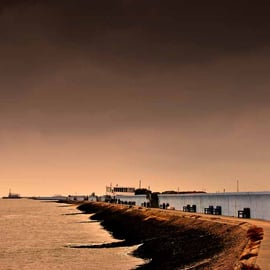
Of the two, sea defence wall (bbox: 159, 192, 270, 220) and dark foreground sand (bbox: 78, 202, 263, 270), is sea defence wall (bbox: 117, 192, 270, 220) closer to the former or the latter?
sea defence wall (bbox: 159, 192, 270, 220)

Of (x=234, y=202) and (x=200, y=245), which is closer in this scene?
(x=200, y=245)

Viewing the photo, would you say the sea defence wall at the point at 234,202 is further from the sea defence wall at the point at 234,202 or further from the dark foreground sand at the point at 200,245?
the dark foreground sand at the point at 200,245

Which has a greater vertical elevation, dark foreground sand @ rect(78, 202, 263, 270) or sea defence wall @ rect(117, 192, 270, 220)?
Answer: sea defence wall @ rect(117, 192, 270, 220)

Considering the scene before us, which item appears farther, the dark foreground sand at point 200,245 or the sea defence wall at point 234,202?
the sea defence wall at point 234,202

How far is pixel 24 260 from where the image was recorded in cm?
4053

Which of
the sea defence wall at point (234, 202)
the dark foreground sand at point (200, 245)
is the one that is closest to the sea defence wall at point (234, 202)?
the sea defence wall at point (234, 202)

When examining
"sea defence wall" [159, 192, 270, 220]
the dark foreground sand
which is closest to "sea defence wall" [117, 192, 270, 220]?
"sea defence wall" [159, 192, 270, 220]

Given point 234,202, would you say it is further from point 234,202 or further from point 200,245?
point 200,245

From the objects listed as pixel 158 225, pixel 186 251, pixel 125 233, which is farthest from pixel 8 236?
pixel 186 251

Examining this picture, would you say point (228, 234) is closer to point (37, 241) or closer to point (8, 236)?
point (37, 241)

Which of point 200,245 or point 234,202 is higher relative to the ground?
point 234,202

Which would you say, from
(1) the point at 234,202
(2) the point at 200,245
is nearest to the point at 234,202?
(1) the point at 234,202

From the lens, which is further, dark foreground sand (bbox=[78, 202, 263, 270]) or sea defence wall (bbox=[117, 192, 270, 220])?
sea defence wall (bbox=[117, 192, 270, 220])

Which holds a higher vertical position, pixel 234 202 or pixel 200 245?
pixel 234 202
